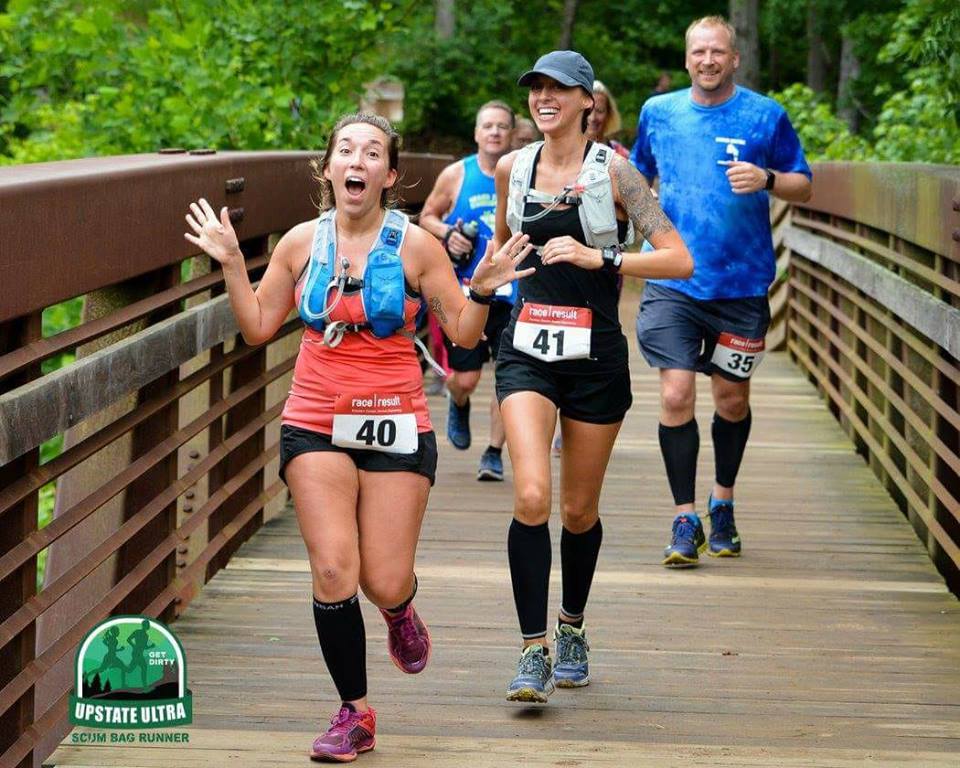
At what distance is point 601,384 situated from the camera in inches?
216

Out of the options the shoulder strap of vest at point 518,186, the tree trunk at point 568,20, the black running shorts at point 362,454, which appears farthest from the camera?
the tree trunk at point 568,20

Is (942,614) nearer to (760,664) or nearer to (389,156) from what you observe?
(760,664)

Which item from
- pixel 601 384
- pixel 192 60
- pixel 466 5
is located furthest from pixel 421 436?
pixel 466 5

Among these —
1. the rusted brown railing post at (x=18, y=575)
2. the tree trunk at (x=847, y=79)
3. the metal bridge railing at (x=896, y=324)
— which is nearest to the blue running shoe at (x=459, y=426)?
the metal bridge railing at (x=896, y=324)

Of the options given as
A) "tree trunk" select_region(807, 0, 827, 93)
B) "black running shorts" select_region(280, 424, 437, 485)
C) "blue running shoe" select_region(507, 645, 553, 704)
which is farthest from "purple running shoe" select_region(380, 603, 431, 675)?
"tree trunk" select_region(807, 0, 827, 93)

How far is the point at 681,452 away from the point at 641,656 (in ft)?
5.32

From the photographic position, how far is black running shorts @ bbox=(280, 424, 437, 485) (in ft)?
16.0

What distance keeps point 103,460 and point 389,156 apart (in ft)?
4.70

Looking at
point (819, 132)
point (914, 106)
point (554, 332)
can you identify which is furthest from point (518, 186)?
point (819, 132)

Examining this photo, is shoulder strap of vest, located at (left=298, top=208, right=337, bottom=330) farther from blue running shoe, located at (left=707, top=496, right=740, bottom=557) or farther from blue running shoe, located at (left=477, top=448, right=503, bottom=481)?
blue running shoe, located at (left=477, top=448, right=503, bottom=481)

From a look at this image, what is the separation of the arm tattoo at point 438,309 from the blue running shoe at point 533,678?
1.03 m

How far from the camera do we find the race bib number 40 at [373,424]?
486cm

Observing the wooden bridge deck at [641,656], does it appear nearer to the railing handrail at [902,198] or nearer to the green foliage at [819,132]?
the railing handrail at [902,198]

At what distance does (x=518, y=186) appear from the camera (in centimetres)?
552
